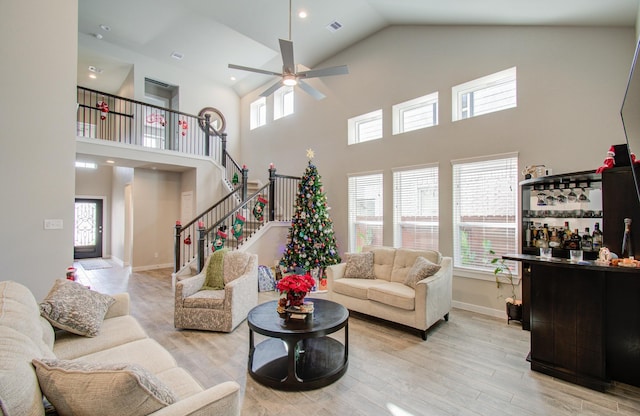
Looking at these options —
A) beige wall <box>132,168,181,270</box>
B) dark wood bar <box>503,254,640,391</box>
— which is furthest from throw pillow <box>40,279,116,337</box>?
beige wall <box>132,168,181,270</box>

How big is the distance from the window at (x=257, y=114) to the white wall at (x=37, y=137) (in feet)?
17.7

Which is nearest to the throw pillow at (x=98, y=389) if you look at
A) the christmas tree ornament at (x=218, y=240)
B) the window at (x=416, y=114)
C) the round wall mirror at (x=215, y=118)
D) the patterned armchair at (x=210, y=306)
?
the patterned armchair at (x=210, y=306)

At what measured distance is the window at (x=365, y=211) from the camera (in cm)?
587

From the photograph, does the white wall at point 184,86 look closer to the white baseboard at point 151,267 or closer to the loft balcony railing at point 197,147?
the loft balcony railing at point 197,147

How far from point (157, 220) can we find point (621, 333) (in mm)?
9088

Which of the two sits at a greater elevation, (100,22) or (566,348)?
(100,22)

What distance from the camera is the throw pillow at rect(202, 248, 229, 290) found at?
4.11 meters

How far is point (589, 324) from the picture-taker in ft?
8.42

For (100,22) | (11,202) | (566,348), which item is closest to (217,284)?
(11,202)

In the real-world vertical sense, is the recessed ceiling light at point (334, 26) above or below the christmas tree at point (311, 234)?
above

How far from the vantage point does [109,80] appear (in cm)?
886

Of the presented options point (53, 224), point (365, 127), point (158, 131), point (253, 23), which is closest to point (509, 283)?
point (365, 127)

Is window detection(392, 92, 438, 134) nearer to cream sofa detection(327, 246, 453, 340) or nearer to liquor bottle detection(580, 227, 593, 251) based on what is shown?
cream sofa detection(327, 246, 453, 340)

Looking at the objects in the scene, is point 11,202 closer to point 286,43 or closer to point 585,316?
point 286,43
